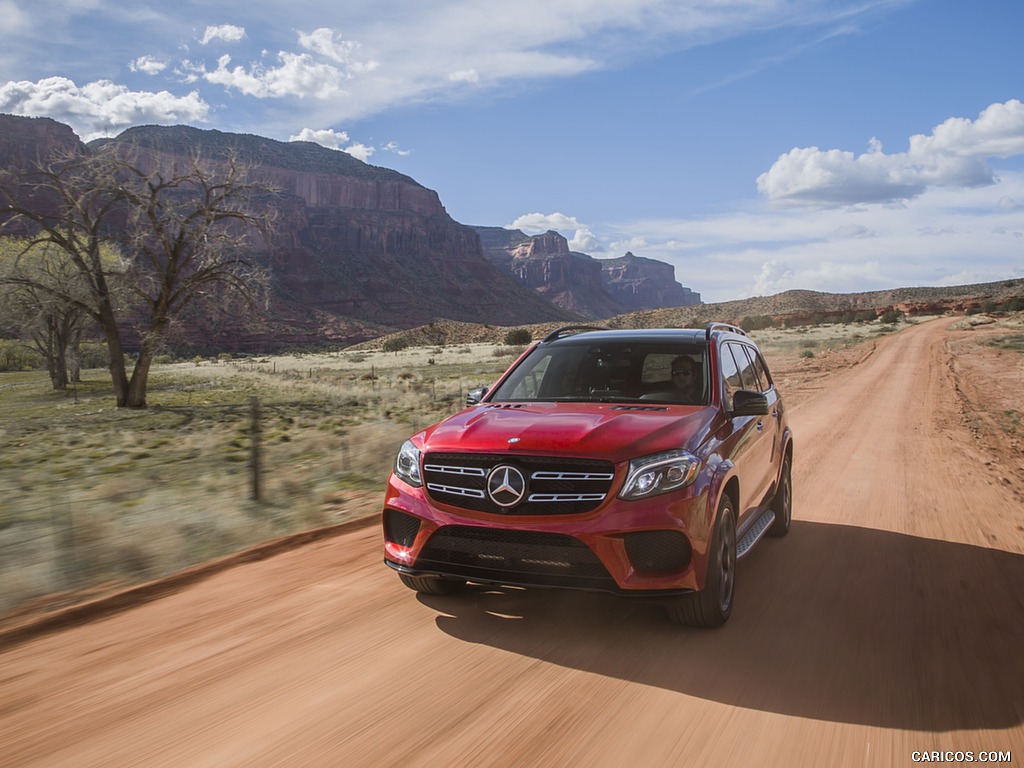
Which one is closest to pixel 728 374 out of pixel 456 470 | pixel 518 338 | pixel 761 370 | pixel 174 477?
pixel 761 370

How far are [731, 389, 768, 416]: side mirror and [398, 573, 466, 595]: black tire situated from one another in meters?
2.06

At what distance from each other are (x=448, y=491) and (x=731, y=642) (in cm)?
172

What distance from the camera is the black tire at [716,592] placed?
405 centimetres

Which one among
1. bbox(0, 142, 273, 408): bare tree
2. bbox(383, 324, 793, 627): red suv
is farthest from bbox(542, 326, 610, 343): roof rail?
bbox(0, 142, 273, 408): bare tree

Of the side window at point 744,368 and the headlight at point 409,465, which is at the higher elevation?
the side window at point 744,368

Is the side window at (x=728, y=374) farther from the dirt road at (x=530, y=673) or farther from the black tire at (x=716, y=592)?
the dirt road at (x=530, y=673)

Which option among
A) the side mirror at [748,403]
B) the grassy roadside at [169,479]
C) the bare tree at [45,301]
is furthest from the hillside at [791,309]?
the side mirror at [748,403]

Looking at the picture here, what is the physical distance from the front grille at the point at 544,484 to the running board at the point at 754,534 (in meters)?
1.36

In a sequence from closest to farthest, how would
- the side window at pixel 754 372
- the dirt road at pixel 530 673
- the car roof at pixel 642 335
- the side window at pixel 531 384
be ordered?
the dirt road at pixel 530 673 < the side window at pixel 531 384 < the car roof at pixel 642 335 < the side window at pixel 754 372

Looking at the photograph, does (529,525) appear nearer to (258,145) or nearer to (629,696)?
(629,696)

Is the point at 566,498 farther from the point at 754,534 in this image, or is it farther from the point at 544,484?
the point at 754,534

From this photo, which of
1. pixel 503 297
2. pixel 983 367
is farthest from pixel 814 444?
pixel 503 297

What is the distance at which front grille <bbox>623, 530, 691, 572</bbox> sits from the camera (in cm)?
379

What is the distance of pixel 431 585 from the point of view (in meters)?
4.65
